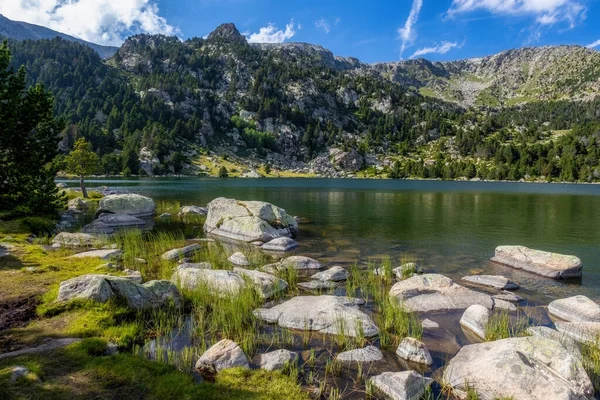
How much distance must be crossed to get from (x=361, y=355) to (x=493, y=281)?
1279 centimetres

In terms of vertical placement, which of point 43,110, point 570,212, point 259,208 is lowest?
point 570,212

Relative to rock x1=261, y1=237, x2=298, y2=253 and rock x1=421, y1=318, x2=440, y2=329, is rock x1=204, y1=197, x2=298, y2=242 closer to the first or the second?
rock x1=261, y1=237, x2=298, y2=253

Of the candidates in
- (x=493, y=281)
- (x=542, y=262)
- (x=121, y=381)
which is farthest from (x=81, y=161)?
(x=542, y=262)

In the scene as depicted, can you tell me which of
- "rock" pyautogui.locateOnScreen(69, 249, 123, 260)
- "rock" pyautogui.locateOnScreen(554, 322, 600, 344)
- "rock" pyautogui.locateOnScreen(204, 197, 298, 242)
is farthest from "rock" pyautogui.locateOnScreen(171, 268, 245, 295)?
"rock" pyautogui.locateOnScreen(204, 197, 298, 242)

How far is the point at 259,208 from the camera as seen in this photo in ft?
113

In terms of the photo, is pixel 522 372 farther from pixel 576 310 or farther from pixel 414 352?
pixel 576 310

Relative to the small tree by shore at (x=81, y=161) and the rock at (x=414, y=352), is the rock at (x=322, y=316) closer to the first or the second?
the rock at (x=414, y=352)

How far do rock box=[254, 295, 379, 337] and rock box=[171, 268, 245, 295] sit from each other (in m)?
2.05

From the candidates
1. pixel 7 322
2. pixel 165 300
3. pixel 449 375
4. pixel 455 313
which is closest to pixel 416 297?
pixel 455 313

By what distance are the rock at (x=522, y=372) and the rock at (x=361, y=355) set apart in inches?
81.2

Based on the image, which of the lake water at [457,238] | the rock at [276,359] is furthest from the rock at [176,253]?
the rock at [276,359]

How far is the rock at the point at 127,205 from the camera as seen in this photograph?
41719 mm

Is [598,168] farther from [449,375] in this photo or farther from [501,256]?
[449,375]

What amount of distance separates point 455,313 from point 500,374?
6286mm
